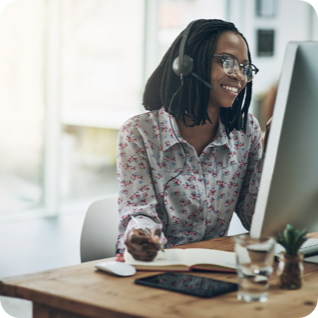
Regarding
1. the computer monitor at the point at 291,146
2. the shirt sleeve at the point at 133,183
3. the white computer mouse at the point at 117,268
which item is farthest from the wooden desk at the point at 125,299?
the shirt sleeve at the point at 133,183

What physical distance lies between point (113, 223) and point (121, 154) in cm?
25

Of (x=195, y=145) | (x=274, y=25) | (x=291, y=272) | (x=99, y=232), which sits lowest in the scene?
(x=99, y=232)

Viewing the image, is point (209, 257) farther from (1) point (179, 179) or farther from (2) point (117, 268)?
(1) point (179, 179)

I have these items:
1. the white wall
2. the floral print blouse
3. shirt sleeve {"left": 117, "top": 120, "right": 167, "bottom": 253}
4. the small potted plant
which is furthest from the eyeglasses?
the white wall

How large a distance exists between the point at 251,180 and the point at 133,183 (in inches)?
16.4

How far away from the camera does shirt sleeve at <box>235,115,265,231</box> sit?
56.7 inches

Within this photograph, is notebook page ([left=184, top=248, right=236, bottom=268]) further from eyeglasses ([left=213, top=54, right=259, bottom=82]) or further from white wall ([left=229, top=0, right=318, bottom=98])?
white wall ([left=229, top=0, right=318, bottom=98])

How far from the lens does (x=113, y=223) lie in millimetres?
1410

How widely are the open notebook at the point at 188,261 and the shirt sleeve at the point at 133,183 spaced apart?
155 mm

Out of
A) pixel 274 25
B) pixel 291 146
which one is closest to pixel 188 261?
pixel 291 146

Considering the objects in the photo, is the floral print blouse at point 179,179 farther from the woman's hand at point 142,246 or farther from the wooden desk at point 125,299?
the wooden desk at point 125,299

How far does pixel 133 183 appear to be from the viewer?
1.27 m

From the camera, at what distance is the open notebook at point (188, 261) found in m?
0.94

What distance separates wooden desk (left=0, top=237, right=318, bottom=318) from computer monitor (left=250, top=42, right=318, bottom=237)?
132mm
